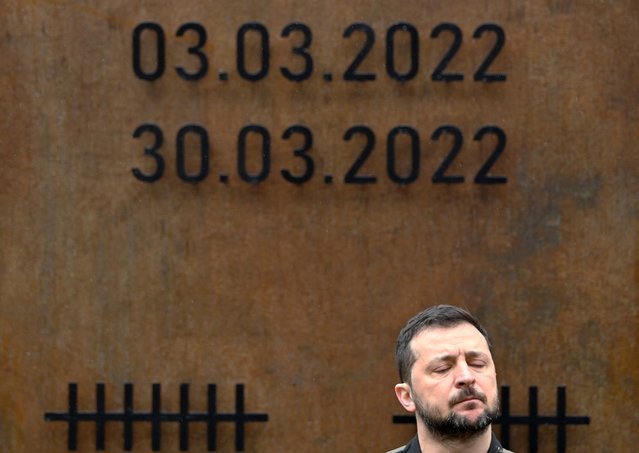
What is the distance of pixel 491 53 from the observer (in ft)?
15.1

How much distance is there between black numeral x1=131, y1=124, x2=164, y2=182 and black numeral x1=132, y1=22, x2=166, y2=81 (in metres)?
0.16

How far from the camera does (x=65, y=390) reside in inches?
184

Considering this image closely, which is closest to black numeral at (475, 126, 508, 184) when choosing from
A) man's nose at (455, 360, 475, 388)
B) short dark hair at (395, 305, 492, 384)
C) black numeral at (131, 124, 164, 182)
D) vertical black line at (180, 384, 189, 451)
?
black numeral at (131, 124, 164, 182)

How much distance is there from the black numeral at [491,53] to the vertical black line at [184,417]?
1.37 m

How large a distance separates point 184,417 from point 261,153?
88 cm

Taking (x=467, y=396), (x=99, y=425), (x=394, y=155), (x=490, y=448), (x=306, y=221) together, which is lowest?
(x=99, y=425)

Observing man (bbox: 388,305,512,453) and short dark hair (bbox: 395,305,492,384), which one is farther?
short dark hair (bbox: 395,305,492,384)

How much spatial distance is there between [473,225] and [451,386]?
1614 millimetres

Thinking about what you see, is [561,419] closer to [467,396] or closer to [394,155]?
[394,155]

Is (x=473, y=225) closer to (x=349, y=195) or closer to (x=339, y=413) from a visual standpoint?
(x=349, y=195)

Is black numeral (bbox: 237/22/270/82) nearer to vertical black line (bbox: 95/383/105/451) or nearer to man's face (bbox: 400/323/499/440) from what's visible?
vertical black line (bbox: 95/383/105/451)

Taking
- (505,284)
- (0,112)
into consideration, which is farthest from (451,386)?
(0,112)

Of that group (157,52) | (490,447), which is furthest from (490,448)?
(157,52)

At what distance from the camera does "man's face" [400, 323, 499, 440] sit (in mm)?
3023
